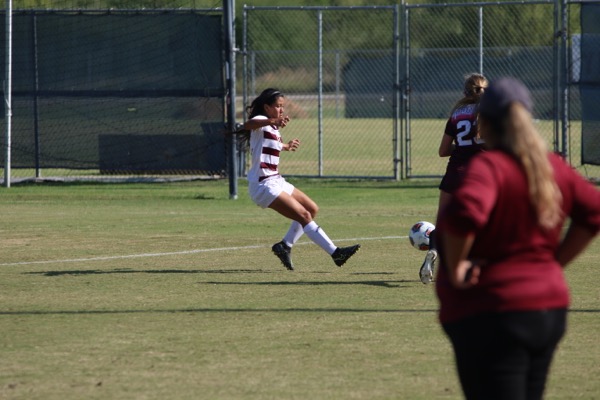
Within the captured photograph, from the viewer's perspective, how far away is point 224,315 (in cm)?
891

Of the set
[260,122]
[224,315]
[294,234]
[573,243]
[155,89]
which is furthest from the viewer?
[155,89]

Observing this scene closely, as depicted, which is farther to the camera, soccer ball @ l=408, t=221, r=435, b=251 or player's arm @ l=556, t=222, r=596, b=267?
soccer ball @ l=408, t=221, r=435, b=251

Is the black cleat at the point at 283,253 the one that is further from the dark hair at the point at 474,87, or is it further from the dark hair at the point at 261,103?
the dark hair at the point at 474,87

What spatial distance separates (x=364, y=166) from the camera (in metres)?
26.5

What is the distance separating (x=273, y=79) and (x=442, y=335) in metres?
43.6

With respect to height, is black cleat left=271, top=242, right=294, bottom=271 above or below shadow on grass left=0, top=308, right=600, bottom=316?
above

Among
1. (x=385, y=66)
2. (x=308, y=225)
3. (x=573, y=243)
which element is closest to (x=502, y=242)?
(x=573, y=243)

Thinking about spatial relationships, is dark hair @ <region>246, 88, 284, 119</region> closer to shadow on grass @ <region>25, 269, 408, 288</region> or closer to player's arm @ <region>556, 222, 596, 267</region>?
shadow on grass @ <region>25, 269, 408, 288</region>

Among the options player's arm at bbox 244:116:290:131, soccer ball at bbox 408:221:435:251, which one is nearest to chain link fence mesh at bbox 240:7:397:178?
player's arm at bbox 244:116:290:131

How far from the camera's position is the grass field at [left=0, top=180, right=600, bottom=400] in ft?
22.0

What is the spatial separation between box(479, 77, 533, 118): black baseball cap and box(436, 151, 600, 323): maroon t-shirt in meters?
0.15

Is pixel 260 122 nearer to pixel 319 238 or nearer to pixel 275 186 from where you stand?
pixel 275 186

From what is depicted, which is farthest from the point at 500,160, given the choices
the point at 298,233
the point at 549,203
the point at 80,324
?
the point at 298,233

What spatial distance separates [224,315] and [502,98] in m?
5.19
